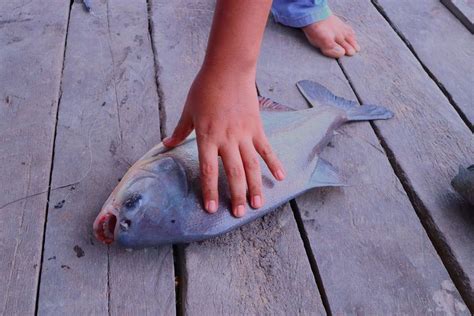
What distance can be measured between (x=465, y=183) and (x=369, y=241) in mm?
296

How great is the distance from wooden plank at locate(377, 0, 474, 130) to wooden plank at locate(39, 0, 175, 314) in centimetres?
100

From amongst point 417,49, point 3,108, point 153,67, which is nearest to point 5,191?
point 3,108

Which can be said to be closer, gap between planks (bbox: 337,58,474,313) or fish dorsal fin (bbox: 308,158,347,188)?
gap between planks (bbox: 337,58,474,313)

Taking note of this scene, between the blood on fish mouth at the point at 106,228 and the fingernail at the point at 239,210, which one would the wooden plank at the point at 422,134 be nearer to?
the fingernail at the point at 239,210

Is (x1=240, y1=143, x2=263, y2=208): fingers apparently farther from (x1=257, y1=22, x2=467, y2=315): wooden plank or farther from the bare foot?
the bare foot

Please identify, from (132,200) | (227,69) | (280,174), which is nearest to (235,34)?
(227,69)

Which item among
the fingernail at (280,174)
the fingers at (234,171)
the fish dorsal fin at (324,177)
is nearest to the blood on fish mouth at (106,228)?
the fingers at (234,171)

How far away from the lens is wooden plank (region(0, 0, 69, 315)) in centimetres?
120

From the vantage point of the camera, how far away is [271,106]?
5.27ft

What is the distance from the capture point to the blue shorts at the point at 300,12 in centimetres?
206

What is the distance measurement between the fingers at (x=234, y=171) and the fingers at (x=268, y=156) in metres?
0.06

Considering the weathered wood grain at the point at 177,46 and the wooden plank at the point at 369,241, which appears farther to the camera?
the weathered wood grain at the point at 177,46

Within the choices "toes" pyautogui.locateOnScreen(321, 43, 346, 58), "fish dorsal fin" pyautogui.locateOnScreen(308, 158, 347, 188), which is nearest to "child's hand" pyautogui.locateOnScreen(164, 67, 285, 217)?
"fish dorsal fin" pyautogui.locateOnScreen(308, 158, 347, 188)

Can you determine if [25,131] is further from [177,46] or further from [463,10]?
[463,10]
